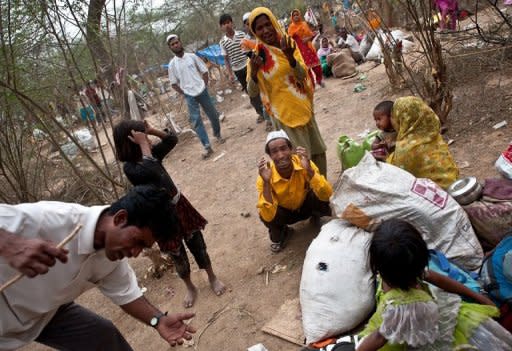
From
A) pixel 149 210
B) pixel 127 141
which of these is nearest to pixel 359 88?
pixel 127 141

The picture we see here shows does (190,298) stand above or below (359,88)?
below

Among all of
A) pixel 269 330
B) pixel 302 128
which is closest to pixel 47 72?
pixel 302 128

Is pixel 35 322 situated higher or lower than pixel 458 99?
higher

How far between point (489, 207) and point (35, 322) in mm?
2504

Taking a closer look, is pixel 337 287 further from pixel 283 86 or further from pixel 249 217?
pixel 249 217

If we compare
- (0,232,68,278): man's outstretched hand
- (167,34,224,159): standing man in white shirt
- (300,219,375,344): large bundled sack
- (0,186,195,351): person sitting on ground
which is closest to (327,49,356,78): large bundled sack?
(167,34,224,159): standing man in white shirt

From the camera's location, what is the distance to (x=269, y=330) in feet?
8.14

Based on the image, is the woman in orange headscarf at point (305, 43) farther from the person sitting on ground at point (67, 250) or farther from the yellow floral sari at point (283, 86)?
the person sitting on ground at point (67, 250)

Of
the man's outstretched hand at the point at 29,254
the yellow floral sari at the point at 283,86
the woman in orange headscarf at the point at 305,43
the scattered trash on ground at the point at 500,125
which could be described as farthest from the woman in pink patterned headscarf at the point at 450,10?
the man's outstretched hand at the point at 29,254

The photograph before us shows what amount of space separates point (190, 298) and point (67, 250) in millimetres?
1790

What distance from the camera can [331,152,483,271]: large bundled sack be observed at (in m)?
2.23

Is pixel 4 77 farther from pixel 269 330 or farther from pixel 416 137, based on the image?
pixel 416 137

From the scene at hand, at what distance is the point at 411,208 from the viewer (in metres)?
2.30

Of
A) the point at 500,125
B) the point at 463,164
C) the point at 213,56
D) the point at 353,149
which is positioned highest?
the point at 213,56
